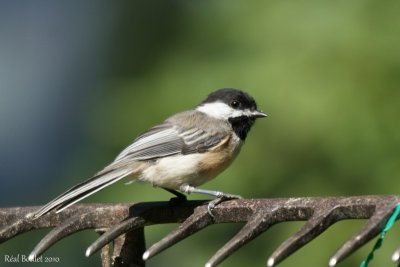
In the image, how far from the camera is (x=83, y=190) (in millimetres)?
2738

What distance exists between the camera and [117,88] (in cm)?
409

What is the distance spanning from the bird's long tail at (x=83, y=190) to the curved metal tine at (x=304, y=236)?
79cm

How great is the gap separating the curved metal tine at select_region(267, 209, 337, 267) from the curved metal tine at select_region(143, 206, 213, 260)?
0.33m

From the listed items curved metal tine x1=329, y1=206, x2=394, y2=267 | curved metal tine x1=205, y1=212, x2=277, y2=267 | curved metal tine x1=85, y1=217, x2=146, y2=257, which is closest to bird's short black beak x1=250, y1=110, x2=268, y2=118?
curved metal tine x1=85, y1=217, x2=146, y2=257

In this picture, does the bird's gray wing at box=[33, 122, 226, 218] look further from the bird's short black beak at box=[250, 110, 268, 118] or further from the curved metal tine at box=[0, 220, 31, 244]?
the curved metal tine at box=[0, 220, 31, 244]

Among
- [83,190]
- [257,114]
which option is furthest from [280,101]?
[83,190]

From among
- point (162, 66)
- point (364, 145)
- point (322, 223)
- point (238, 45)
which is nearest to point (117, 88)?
point (162, 66)

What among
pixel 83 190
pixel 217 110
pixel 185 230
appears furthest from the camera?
pixel 217 110

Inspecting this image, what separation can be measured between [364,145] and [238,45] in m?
0.73

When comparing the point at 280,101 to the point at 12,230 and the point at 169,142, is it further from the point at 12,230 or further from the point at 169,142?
the point at 12,230

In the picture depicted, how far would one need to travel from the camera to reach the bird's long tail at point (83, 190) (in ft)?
8.48

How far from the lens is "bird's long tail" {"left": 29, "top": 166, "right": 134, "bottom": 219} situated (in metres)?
2.59

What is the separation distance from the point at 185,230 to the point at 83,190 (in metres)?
0.48

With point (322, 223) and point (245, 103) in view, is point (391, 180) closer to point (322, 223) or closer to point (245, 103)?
point (245, 103)
